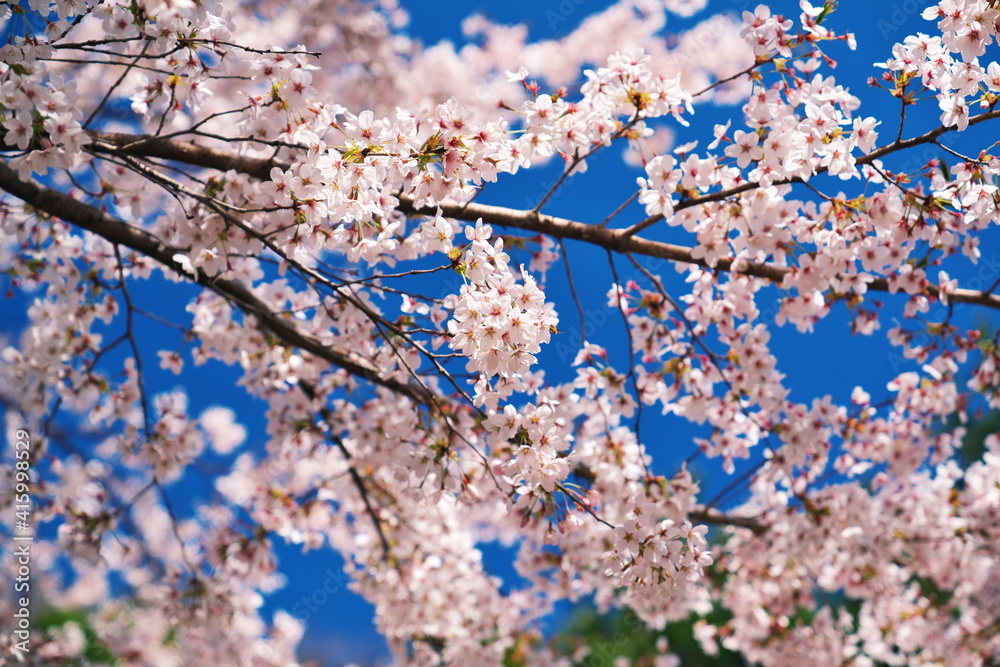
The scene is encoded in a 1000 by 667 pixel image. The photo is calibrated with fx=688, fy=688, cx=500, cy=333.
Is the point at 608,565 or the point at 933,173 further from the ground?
the point at 933,173

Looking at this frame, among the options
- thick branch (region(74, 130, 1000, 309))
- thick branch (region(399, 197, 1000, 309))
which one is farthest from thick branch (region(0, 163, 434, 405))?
thick branch (region(399, 197, 1000, 309))

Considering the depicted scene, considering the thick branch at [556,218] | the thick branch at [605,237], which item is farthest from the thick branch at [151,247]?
the thick branch at [605,237]

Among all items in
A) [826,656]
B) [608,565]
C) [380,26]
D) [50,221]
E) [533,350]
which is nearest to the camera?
[533,350]

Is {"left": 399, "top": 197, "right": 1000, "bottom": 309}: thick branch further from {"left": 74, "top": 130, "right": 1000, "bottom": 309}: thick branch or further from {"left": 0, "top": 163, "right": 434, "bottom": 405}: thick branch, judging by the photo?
{"left": 0, "top": 163, "right": 434, "bottom": 405}: thick branch

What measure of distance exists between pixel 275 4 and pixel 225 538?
8.10 meters

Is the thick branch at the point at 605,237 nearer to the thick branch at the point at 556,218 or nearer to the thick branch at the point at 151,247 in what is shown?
the thick branch at the point at 556,218

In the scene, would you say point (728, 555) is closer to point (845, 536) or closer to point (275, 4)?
point (845, 536)

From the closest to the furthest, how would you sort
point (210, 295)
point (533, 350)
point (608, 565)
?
point (533, 350) < point (608, 565) < point (210, 295)

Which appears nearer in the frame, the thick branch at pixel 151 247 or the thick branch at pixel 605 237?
the thick branch at pixel 151 247

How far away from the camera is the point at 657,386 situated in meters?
3.32

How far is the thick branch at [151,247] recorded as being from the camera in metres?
2.70

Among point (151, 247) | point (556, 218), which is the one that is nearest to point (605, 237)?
point (556, 218)

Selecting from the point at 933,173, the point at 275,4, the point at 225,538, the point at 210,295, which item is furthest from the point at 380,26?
the point at 933,173

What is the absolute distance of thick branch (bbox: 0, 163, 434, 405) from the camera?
2.70 metres
